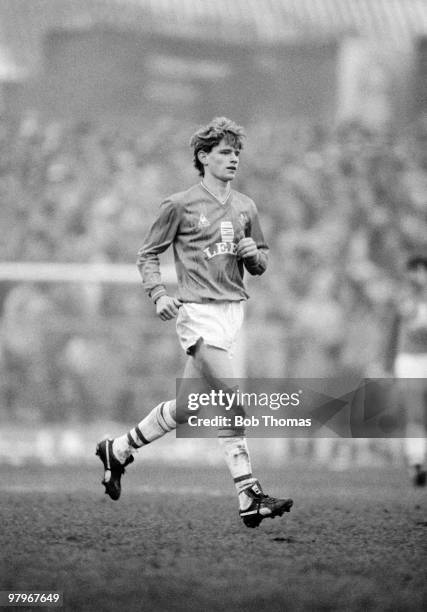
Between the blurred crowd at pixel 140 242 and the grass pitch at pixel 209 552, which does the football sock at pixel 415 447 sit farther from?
the blurred crowd at pixel 140 242

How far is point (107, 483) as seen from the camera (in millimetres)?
6148

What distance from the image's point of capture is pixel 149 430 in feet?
20.0

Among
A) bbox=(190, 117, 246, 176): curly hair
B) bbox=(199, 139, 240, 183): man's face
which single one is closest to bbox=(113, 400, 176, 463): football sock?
bbox=(199, 139, 240, 183): man's face

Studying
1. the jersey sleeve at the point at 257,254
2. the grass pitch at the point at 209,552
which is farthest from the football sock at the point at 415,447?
the jersey sleeve at the point at 257,254

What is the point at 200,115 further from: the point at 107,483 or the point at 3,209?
the point at 107,483

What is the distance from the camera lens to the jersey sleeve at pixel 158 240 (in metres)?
6.01

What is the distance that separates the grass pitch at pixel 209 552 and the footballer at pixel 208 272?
36cm

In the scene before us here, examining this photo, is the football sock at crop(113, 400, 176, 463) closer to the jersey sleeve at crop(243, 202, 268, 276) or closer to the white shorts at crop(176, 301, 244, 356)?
the white shorts at crop(176, 301, 244, 356)

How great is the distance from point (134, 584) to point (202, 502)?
2833 millimetres

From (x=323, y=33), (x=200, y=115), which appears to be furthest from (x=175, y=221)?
(x=323, y=33)

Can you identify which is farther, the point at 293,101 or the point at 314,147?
the point at 293,101

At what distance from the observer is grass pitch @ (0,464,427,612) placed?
4.18m

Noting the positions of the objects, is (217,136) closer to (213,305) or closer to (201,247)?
(201,247)

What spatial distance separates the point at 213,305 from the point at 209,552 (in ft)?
4.38
